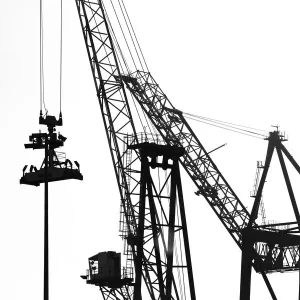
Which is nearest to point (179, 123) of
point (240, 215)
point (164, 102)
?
point (164, 102)

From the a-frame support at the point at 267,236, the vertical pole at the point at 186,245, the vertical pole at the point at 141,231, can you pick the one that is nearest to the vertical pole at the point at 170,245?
the vertical pole at the point at 186,245

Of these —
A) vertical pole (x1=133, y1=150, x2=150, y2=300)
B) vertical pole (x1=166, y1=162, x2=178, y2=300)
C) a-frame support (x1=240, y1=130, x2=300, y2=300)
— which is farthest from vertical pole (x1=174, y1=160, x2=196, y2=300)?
a-frame support (x1=240, y1=130, x2=300, y2=300)

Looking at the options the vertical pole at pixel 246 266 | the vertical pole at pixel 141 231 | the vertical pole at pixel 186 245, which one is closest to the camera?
the vertical pole at pixel 186 245

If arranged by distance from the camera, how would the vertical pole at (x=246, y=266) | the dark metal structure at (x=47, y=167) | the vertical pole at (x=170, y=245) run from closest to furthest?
the dark metal structure at (x=47, y=167) → the vertical pole at (x=170, y=245) → the vertical pole at (x=246, y=266)

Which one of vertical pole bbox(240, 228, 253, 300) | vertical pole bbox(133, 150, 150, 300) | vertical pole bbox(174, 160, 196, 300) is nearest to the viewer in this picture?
vertical pole bbox(174, 160, 196, 300)

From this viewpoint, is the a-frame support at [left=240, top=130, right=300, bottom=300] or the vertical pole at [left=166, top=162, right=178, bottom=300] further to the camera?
the a-frame support at [left=240, top=130, right=300, bottom=300]

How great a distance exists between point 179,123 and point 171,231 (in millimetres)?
38158

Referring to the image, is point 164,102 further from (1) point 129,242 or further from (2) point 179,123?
(1) point 129,242

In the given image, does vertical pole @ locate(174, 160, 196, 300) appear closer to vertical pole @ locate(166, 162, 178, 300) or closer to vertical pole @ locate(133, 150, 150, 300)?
vertical pole @ locate(166, 162, 178, 300)

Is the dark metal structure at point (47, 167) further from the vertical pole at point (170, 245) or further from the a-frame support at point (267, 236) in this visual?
the a-frame support at point (267, 236)

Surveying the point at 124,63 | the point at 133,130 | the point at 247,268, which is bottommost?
the point at 247,268

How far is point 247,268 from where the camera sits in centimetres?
10381

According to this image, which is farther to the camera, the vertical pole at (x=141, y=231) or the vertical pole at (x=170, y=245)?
the vertical pole at (x=141, y=231)

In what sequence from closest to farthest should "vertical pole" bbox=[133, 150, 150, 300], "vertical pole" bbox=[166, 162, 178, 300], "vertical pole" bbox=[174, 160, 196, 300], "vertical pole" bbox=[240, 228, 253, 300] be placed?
"vertical pole" bbox=[166, 162, 178, 300]
"vertical pole" bbox=[174, 160, 196, 300]
"vertical pole" bbox=[133, 150, 150, 300]
"vertical pole" bbox=[240, 228, 253, 300]
